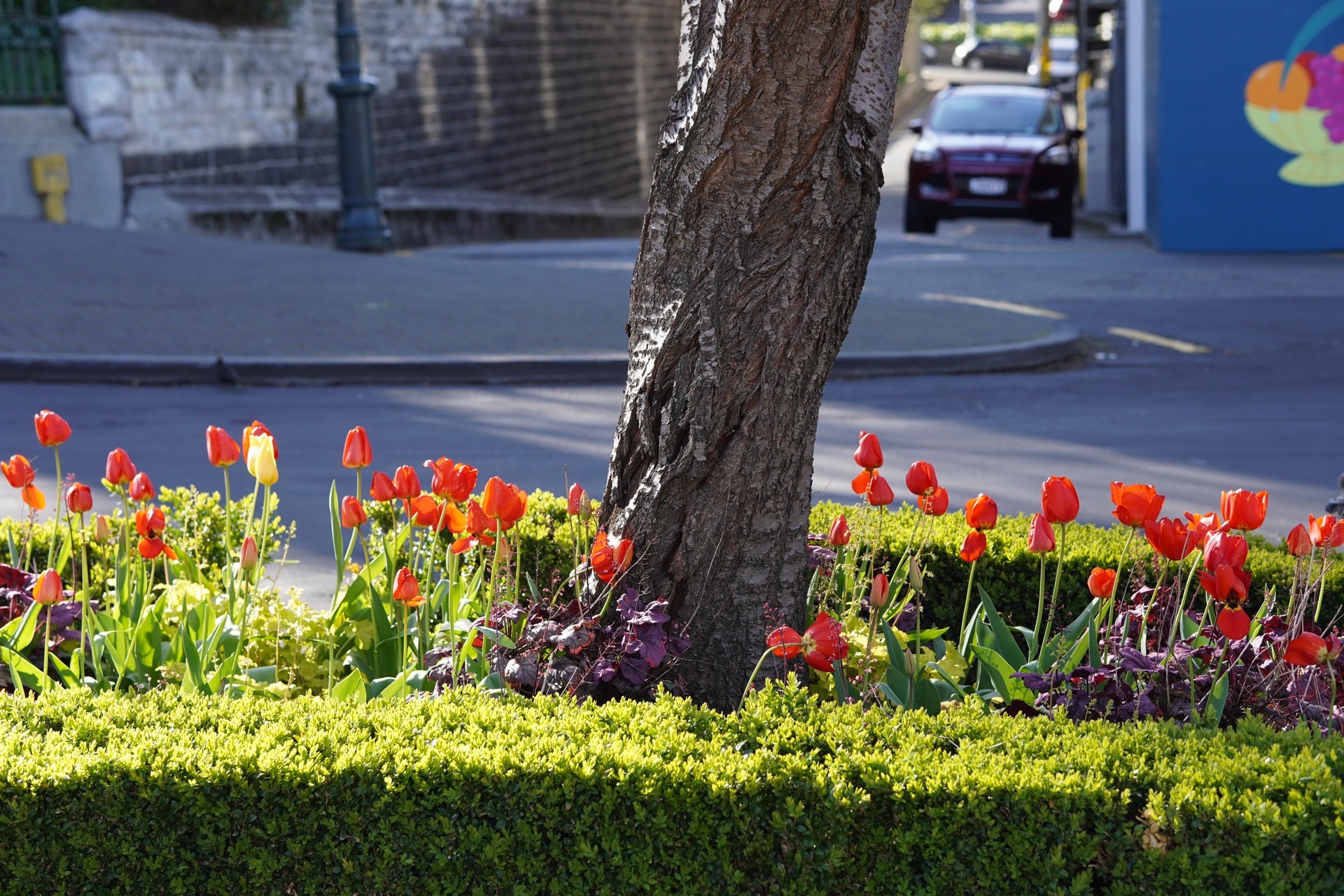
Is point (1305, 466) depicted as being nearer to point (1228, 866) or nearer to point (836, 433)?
point (836, 433)

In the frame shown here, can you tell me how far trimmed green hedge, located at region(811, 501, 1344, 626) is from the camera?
12.6 ft

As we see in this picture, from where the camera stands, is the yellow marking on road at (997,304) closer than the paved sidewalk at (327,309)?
No

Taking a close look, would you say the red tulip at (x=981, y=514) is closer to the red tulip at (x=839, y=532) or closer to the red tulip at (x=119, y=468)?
the red tulip at (x=839, y=532)

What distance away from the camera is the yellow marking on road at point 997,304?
12664 millimetres

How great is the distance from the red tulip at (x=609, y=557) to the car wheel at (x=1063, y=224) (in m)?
17.8

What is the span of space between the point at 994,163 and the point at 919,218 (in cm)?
147

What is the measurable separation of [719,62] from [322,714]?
1.54 meters

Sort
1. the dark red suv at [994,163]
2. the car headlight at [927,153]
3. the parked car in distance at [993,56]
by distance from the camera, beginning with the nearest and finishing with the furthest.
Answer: the dark red suv at [994,163]
the car headlight at [927,153]
the parked car in distance at [993,56]

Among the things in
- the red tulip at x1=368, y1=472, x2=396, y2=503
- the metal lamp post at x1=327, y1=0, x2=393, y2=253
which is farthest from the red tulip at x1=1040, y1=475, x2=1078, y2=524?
the metal lamp post at x1=327, y1=0, x2=393, y2=253

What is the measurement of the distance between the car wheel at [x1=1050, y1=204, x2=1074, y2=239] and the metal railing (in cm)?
1257

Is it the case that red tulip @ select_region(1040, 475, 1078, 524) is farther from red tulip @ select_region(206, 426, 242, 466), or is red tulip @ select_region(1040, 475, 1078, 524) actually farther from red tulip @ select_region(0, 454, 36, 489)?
red tulip @ select_region(0, 454, 36, 489)

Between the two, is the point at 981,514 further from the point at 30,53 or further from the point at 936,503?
the point at 30,53

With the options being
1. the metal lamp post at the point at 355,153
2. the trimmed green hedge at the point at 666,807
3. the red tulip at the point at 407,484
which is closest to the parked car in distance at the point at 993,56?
the metal lamp post at the point at 355,153

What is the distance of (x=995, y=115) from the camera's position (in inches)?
795
